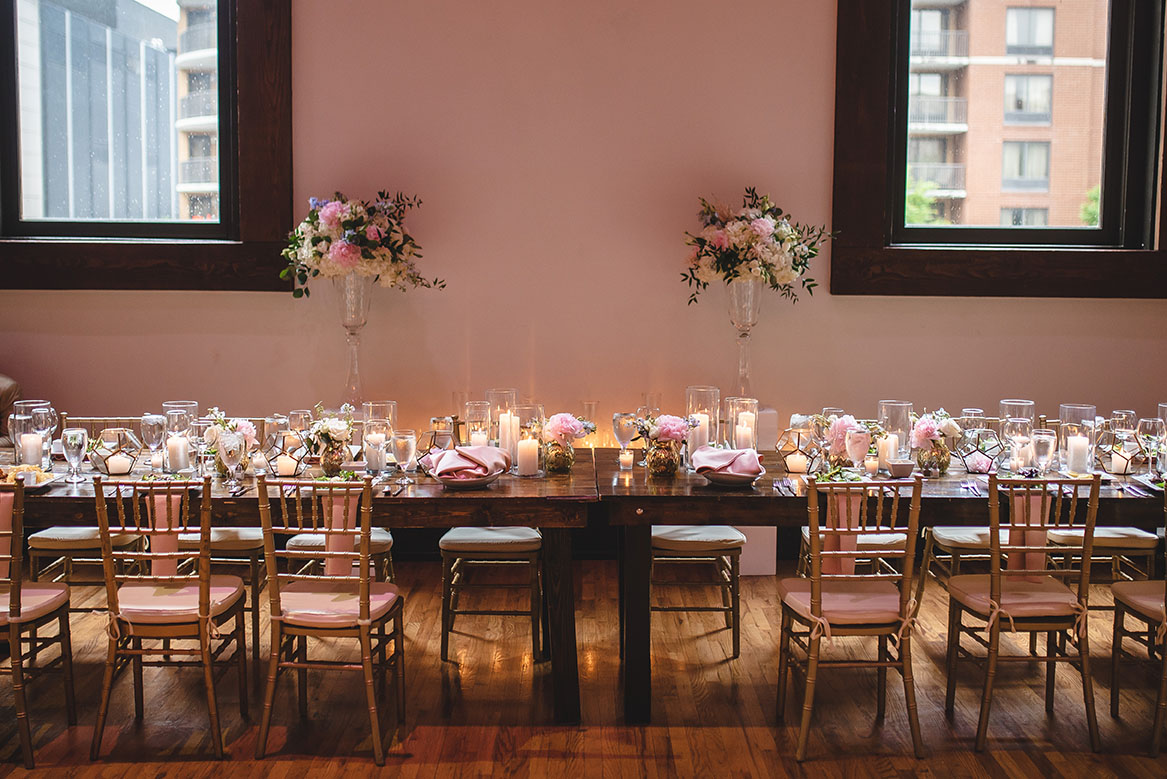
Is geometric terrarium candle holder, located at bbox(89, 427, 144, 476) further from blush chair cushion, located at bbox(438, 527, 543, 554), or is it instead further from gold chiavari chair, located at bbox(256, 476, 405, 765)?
blush chair cushion, located at bbox(438, 527, 543, 554)

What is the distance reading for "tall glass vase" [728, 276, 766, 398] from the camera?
515 cm

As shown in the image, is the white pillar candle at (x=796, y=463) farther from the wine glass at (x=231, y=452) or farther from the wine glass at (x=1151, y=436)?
the wine glass at (x=231, y=452)

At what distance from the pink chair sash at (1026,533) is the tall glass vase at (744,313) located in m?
1.85

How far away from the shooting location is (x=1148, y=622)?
3.38 m

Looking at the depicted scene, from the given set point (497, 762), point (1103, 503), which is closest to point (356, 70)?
point (497, 762)

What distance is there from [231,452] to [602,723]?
5.20 feet

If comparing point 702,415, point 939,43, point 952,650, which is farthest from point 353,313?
point 939,43

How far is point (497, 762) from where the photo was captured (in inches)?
127

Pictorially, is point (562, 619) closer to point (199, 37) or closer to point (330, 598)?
point (330, 598)

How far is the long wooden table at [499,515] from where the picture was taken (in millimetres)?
3377

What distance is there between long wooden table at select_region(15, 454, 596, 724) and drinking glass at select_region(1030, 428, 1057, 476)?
166 cm

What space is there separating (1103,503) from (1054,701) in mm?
742

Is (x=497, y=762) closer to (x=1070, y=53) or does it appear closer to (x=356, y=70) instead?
(x=356, y=70)

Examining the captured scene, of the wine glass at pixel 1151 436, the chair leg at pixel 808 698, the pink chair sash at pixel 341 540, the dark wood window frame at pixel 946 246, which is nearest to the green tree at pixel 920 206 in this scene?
the dark wood window frame at pixel 946 246
